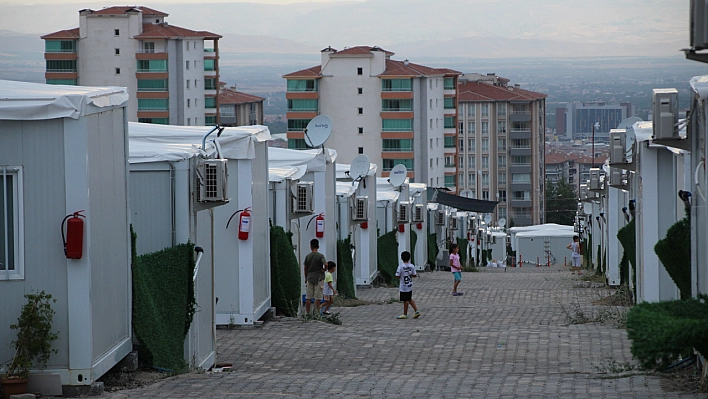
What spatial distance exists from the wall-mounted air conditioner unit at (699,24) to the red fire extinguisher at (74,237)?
15.5 feet

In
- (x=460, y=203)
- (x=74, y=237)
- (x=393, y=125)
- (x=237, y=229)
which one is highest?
(x=393, y=125)

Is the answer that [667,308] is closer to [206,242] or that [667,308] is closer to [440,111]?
[206,242]

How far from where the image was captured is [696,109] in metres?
8.67

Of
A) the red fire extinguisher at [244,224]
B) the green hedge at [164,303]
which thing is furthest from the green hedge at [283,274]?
the green hedge at [164,303]

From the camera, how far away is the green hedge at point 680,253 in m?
9.60

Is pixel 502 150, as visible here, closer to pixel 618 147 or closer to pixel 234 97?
pixel 234 97

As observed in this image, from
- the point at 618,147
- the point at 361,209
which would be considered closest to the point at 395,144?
the point at 361,209

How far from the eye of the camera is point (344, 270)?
22156 millimetres

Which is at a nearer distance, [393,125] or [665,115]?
[665,115]

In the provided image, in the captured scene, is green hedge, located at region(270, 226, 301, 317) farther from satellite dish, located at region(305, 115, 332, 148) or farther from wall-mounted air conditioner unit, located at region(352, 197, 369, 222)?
wall-mounted air conditioner unit, located at region(352, 197, 369, 222)

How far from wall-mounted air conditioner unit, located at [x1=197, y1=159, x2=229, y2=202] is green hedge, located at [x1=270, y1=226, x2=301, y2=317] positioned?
5.48 m

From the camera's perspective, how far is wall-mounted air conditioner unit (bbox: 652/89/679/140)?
9.22m

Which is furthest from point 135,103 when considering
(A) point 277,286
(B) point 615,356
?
(B) point 615,356

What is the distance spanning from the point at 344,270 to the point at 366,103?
7677cm
